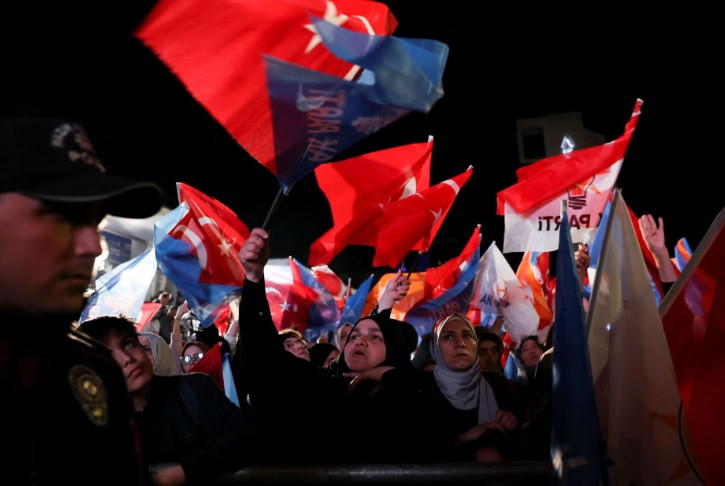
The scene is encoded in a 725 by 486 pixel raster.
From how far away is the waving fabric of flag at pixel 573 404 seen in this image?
2508mm

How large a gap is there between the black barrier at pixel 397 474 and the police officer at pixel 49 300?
1.18 meters

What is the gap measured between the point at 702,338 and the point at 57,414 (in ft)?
8.56

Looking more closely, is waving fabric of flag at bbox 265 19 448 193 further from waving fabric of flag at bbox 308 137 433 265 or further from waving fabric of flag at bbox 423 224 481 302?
waving fabric of flag at bbox 423 224 481 302

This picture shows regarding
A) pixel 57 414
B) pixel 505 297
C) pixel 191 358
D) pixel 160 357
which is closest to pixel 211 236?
pixel 191 358

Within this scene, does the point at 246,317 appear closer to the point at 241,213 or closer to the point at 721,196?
the point at 241,213

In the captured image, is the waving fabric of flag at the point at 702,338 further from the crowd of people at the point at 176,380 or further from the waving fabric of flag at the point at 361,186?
the waving fabric of flag at the point at 361,186

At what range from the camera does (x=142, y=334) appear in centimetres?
454

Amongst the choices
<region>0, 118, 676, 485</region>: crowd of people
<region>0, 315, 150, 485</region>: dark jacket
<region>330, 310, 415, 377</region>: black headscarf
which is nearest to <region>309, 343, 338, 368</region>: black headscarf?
<region>0, 118, 676, 485</region>: crowd of people

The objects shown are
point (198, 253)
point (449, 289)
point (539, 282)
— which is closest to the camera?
point (198, 253)

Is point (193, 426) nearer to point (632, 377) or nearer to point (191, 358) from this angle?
point (632, 377)

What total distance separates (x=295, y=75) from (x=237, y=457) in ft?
5.20

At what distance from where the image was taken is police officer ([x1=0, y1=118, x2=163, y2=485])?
1.44 meters

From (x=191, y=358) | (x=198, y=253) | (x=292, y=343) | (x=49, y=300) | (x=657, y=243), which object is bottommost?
(x=191, y=358)

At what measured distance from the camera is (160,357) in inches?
174
